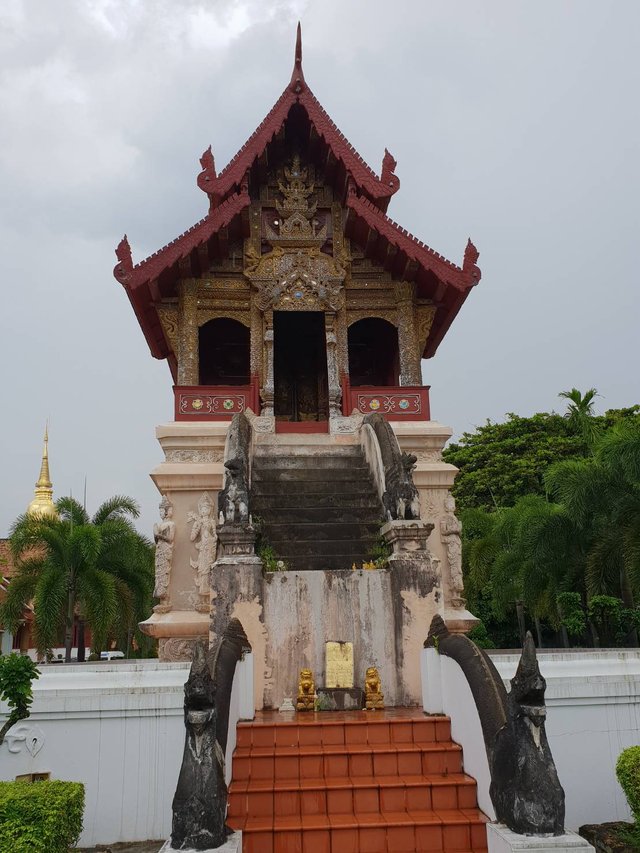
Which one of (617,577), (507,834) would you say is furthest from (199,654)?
(617,577)

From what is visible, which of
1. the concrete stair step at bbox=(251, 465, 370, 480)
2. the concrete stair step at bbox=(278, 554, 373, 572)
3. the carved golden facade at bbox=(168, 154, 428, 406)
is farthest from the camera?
the carved golden facade at bbox=(168, 154, 428, 406)

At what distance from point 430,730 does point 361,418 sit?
279 inches

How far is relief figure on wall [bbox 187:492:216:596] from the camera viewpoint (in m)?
11.0

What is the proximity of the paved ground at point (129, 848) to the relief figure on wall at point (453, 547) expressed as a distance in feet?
21.6

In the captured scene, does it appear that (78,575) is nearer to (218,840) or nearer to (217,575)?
(217,575)

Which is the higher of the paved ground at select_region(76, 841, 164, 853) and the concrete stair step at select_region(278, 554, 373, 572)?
the concrete stair step at select_region(278, 554, 373, 572)

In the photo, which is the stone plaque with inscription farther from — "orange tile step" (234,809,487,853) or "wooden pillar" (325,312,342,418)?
"wooden pillar" (325,312,342,418)

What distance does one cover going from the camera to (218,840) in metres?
4.36

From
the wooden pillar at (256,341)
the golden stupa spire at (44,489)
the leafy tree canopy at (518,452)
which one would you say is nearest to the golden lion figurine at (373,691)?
the wooden pillar at (256,341)

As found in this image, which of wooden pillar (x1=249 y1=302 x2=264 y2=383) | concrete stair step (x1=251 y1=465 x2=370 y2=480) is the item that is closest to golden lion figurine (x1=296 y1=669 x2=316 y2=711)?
concrete stair step (x1=251 y1=465 x2=370 y2=480)

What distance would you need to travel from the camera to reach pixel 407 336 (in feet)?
46.0

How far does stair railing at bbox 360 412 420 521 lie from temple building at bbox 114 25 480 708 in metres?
0.04

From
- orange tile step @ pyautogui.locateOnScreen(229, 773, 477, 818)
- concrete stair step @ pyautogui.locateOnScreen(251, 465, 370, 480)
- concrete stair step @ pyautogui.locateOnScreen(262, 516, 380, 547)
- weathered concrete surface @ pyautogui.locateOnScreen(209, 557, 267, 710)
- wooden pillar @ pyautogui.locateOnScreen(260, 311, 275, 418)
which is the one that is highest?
wooden pillar @ pyautogui.locateOnScreen(260, 311, 275, 418)

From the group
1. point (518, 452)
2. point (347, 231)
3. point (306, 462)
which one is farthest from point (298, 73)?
point (518, 452)
